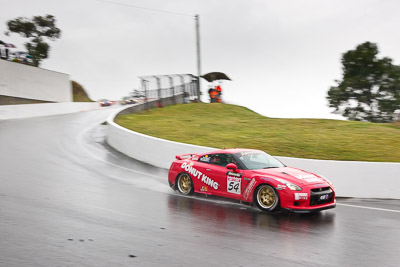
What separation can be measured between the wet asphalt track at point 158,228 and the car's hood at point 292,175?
72 centimetres

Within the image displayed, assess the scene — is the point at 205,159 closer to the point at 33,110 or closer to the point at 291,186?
the point at 291,186

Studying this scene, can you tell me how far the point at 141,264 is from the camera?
221 inches

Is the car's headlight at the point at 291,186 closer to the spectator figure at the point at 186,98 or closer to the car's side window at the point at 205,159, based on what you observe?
the car's side window at the point at 205,159

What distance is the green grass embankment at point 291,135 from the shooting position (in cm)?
1556

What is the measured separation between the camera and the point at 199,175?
10.7 m

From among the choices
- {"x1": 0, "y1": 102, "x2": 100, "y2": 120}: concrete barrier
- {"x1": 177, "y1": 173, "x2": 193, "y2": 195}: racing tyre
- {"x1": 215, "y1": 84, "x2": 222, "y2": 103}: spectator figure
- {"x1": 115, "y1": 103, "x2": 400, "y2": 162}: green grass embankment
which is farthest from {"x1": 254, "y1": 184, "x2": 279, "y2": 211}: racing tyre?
{"x1": 215, "y1": 84, "x2": 222, "y2": 103}: spectator figure

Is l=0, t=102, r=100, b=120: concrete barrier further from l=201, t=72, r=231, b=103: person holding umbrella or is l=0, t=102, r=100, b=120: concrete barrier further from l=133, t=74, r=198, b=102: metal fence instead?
l=201, t=72, r=231, b=103: person holding umbrella

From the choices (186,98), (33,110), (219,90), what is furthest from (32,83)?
Result: (219,90)

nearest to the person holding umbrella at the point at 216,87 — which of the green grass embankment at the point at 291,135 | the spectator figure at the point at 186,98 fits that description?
the spectator figure at the point at 186,98

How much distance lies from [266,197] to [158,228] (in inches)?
107

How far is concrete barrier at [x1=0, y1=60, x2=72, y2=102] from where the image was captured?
43719mm

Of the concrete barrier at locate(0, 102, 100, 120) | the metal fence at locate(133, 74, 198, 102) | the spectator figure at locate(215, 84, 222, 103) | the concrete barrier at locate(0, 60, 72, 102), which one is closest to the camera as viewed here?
the concrete barrier at locate(0, 102, 100, 120)

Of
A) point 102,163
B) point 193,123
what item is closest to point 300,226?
point 102,163

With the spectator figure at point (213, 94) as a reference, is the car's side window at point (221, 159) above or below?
below
